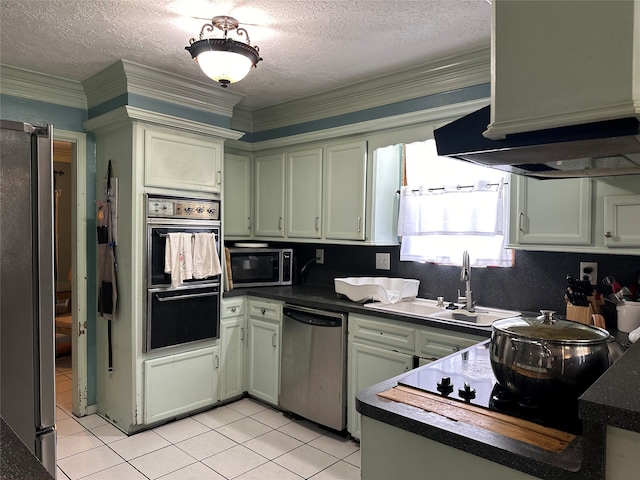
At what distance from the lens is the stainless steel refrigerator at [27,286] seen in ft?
5.67

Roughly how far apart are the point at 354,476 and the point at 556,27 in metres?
2.38

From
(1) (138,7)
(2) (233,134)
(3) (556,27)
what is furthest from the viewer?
(2) (233,134)

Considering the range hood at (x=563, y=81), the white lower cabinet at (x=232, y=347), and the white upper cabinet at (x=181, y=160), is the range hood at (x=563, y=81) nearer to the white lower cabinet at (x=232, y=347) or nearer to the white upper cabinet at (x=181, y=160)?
the white upper cabinet at (x=181, y=160)

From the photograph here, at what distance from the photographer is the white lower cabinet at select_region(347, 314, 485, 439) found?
2.51 meters

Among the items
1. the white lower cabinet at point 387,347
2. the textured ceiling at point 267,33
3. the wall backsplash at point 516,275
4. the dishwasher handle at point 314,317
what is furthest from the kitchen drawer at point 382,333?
the textured ceiling at point 267,33

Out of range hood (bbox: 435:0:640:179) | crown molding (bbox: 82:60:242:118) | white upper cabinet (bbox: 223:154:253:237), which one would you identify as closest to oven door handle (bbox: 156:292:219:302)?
white upper cabinet (bbox: 223:154:253:237)

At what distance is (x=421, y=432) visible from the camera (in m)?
1.16

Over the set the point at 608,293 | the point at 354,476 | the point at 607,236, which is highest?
the point at 607,236

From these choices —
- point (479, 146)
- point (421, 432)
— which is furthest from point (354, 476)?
point (479, 146)

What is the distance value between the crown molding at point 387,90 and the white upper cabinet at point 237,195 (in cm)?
37

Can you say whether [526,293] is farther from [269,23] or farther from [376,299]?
[269,23]

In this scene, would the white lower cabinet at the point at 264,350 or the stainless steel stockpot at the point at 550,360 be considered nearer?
the stainless steel stockpot at the point at 550,360

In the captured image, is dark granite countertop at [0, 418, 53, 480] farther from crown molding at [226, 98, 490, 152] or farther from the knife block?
crown molding at [226, 98, 490, 152]

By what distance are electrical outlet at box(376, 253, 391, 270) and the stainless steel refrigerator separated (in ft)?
7.47
